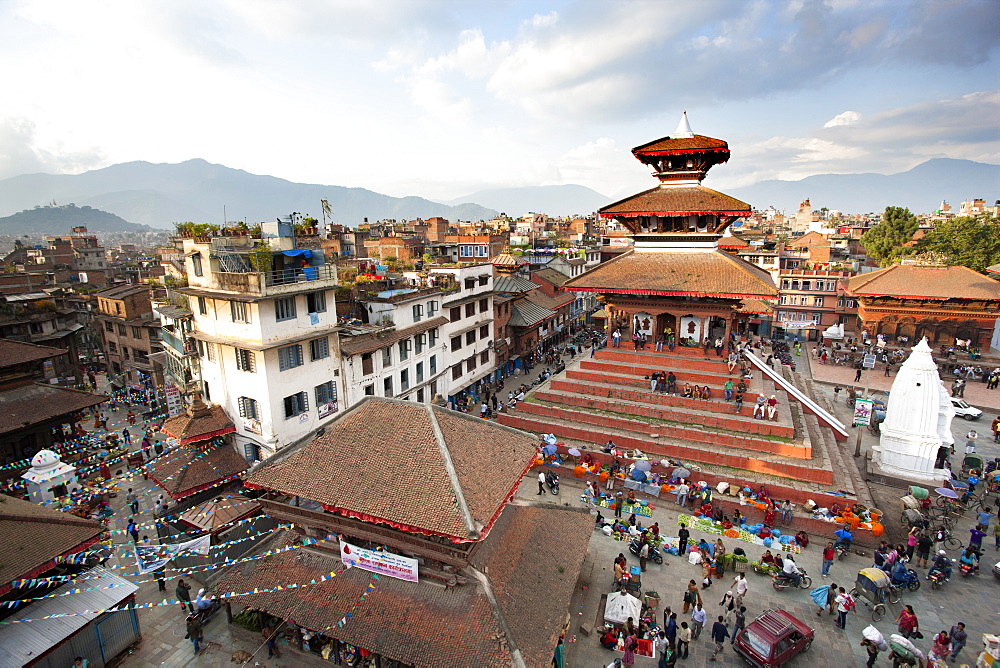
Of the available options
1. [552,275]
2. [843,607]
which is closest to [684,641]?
[843,607]

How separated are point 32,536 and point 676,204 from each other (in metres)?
28.4

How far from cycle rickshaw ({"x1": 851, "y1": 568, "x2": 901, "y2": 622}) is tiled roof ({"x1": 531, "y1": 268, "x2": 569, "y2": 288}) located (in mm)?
37314

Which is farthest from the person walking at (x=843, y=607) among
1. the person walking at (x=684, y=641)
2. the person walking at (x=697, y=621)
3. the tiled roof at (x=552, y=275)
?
the tiled roof at (x=552, y=275)

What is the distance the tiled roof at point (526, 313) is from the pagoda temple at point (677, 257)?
13.2 metres

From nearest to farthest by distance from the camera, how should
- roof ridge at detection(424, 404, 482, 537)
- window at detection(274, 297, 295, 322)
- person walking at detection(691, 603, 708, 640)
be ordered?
roof ridge at detection(424, 404, 482, 537) < person walking at detection(691, 603, 708, 640) < window at detection(274, 297, 295, 322)

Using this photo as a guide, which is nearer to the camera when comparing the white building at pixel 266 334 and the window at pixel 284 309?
the white building at pixel 266 334

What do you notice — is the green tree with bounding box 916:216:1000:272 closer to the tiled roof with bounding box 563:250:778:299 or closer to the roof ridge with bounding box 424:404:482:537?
the tiled roof with bounding box 563:250:778:299

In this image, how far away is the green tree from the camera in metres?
55.4

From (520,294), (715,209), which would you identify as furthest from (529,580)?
(520,294)

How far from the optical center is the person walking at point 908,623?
44.0 feet

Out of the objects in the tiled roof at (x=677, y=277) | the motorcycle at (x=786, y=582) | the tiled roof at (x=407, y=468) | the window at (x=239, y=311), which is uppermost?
the tiled roof at (x=677, y=277)

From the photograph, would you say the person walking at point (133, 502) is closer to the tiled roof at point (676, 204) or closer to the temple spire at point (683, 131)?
the tiled roof at point (676, 204)

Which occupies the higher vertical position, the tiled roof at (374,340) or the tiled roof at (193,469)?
the tiled roof at (374,340)

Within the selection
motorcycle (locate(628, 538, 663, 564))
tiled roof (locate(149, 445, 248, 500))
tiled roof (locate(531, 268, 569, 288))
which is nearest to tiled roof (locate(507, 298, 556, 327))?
tiled roof (locate(531, 268, 569, 288))
